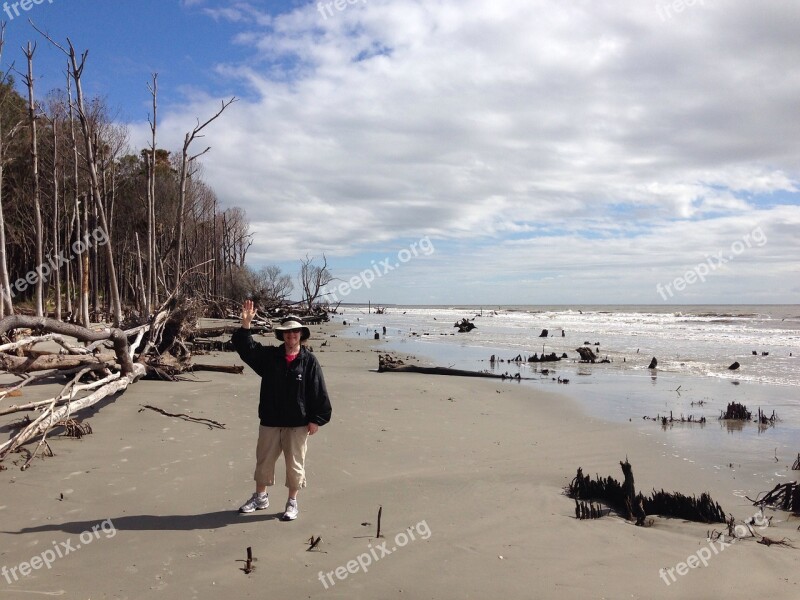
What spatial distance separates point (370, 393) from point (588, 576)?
25.9 ft

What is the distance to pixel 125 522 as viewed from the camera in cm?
454

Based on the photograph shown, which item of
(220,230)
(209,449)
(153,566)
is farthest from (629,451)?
(220,230)

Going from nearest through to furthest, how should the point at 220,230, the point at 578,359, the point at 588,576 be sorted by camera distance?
the point at 588,576
the point at 578,359
the point at 220,230

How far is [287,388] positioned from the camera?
16.0 feet

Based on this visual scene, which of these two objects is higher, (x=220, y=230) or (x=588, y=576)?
(x=220, y=230)

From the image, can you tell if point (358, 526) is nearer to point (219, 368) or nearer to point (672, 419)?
point (672, 419)

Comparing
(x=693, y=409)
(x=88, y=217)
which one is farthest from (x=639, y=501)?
(x=88, y=217)

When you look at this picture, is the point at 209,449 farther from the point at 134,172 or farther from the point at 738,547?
the point at 134,172

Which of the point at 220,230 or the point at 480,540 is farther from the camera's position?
the point at 220,230

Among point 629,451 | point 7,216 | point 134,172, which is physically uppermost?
point 134,172

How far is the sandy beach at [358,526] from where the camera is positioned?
3.77 meters

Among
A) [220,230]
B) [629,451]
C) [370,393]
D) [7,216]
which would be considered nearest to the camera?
[629,451]

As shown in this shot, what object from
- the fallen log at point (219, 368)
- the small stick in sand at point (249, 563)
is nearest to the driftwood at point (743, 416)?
the small stick in sand at point (249, 563)

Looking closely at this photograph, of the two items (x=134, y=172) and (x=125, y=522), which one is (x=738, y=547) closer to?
(x=125, y=522)
